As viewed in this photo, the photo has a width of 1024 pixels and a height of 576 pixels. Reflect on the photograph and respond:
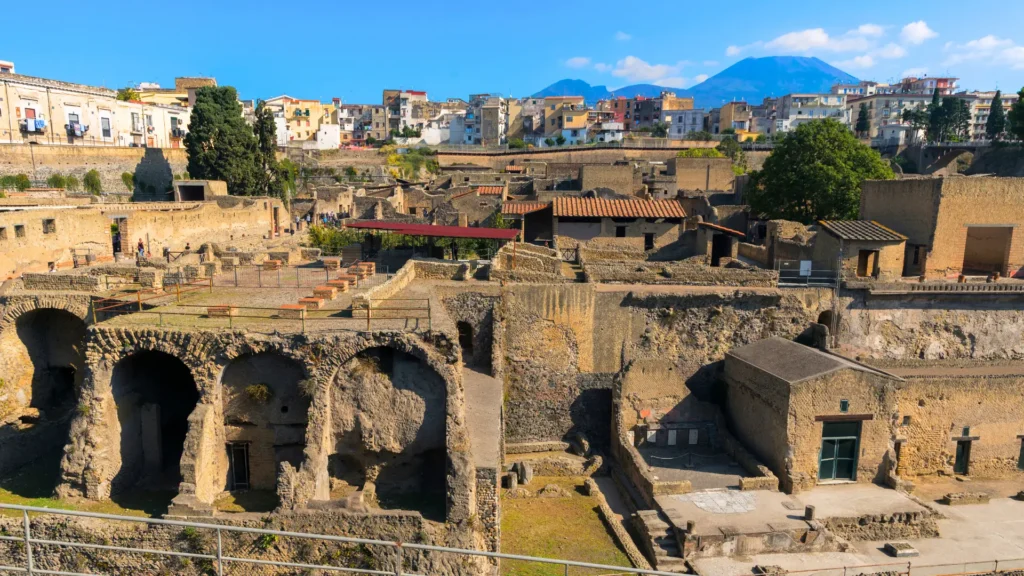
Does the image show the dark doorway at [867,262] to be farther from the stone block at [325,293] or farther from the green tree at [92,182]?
the green tree at [92,182]

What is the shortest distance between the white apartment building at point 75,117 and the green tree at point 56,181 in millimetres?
3449

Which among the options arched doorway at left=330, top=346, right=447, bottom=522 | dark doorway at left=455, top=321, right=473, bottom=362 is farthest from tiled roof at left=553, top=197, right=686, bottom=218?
arched doorway at left=330, top=346, right=447, bottom=522

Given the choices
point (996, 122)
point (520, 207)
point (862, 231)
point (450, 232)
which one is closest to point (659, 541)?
point (450, 232)

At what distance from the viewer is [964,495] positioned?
58.2 feet

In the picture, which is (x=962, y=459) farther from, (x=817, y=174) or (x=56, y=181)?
(x=56, y=181)

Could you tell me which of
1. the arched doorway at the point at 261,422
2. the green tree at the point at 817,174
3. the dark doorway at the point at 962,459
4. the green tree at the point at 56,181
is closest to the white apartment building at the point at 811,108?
the green tree at the point at 817,174

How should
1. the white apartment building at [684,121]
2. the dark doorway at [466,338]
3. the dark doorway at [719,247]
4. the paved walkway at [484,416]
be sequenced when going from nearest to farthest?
1. the paved walkway at [484,416]
2. the dark doorway at [466,338]
3. the dark doorway at [719,247]
4. the white apartment building at [684,121]

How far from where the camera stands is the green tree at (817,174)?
34.1 metres

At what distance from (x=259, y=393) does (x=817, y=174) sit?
30.8 m

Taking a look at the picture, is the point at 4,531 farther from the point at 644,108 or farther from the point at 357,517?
the point at 644,108

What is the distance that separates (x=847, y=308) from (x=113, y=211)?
30.3 metres

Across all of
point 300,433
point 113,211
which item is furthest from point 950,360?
point 113,211

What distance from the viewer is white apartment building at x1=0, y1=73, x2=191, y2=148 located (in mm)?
39969

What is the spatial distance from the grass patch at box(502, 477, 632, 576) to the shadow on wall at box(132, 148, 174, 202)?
39.6 meters
